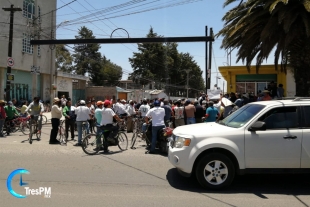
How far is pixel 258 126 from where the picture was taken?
6.09 m

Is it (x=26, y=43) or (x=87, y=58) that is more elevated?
(x=87, y=58)

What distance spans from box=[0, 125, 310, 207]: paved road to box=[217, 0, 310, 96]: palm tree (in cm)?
632

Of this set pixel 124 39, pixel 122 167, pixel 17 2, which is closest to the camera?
pixel 122 167

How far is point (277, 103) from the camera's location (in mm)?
6559

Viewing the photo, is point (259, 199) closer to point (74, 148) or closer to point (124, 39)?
point (74, 148)

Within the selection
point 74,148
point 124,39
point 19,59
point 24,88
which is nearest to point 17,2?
point 19,59

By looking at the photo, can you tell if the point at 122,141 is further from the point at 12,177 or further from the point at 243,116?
the point at 243,116

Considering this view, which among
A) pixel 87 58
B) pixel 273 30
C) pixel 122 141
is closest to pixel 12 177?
pixel 122 141

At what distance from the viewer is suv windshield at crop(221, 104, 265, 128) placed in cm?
650

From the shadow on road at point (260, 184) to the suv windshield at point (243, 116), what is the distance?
1299 millimetres

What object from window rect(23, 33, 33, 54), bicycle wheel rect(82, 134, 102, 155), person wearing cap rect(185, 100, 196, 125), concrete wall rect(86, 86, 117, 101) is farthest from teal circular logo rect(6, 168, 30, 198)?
concrete wall rect(86, 86, 117, 101)

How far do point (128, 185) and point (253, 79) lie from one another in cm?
1840

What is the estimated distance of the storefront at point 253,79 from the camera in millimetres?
21484

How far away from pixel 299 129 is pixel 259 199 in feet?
5.37
